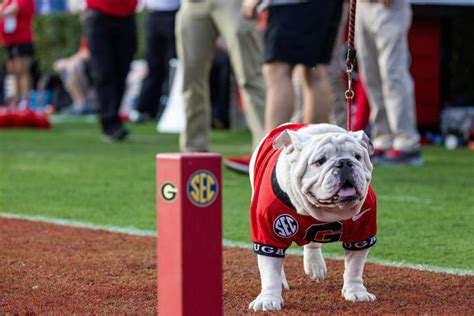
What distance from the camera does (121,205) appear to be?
6.20 metres

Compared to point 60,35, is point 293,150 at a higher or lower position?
higher

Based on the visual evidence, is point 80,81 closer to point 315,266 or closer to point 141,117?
point 141,117

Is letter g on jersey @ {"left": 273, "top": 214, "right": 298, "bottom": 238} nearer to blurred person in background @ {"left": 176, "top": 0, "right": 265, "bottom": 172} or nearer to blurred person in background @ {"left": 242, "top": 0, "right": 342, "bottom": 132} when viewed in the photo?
blurred person in background @ {"left": 242, "top": 0, "right": 342, "bottom": 132}

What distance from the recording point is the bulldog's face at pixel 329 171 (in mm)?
3287

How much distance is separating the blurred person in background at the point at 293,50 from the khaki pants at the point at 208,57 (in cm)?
61

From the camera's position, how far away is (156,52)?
15.5 meters

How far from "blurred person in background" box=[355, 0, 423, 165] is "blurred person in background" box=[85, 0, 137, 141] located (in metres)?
3.70

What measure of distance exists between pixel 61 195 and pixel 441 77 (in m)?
5.81

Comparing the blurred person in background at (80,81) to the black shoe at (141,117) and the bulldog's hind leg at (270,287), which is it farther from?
the bulldog's hind leg at (270,287)

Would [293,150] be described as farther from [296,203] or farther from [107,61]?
[107,61]

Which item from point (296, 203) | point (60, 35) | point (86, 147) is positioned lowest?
point (60, 35)

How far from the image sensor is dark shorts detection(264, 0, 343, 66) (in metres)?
6.79

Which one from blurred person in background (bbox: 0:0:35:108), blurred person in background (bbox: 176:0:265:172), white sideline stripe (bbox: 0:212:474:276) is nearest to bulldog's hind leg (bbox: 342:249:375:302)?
white sideline stripe (bbox: 0:212:474:276)

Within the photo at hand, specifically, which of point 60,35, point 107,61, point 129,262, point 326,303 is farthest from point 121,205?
point 60,35
